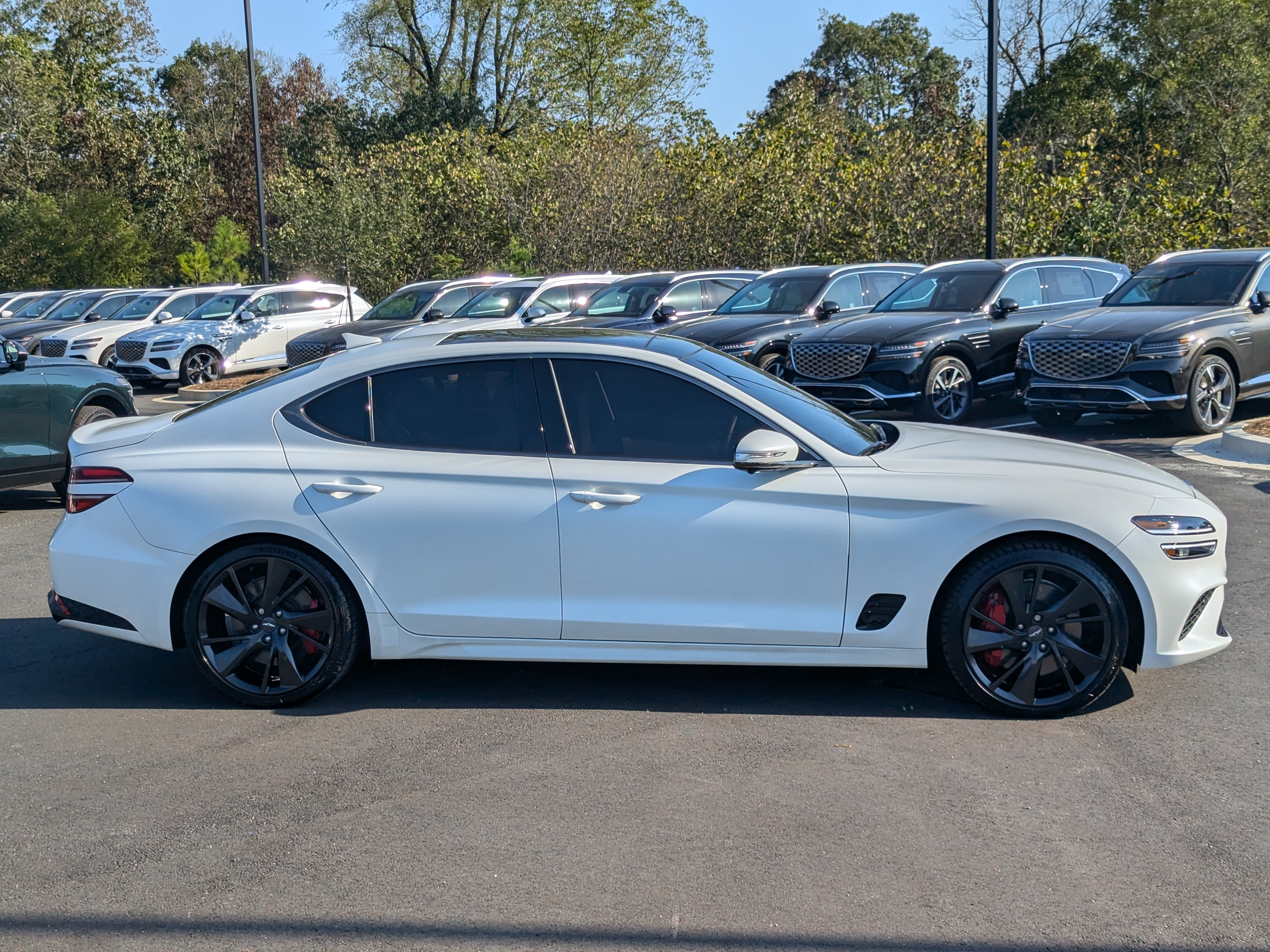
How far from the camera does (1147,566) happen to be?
503 cm

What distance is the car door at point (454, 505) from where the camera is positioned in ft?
17.2

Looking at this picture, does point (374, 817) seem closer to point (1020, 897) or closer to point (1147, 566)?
point (1020, 897)

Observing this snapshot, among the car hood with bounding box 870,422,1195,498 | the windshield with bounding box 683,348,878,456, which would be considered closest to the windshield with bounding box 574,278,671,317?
the windshield with bounding box 683,348,878,456

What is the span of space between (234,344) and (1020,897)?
21092 millimetres

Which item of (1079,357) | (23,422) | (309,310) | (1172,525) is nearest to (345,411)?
(1172,525)

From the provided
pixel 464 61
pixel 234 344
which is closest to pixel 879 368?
pixel 234 344

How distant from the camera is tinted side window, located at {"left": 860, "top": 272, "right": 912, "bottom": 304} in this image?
1720 cm

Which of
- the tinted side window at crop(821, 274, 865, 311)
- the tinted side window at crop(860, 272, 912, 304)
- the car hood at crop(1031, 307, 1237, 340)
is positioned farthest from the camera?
the tinted side window at crop(860, 272, 912, 304)

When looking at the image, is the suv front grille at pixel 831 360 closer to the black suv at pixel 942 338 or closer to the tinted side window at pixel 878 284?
the black suv at pixel 942 338

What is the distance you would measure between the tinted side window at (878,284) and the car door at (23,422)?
34.5 feet

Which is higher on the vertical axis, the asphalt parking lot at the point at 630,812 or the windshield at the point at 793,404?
the windshield at the point at 793,404

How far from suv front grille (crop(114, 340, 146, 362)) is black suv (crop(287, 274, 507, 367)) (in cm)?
317

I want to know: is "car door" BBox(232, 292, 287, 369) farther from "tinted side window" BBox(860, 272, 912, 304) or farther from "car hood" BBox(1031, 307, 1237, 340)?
"car hood" BBox(1031, 307, 1237, 340)

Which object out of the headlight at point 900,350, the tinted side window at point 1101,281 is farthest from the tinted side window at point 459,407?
the tinted side window at point 1101,281
